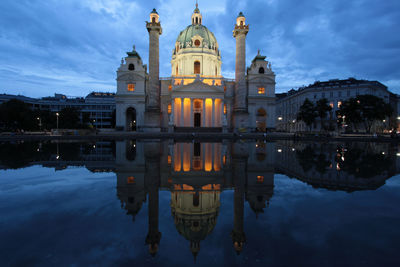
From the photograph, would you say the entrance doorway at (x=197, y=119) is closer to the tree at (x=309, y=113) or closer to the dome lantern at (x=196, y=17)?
the dome lantern at (x=196, y=17)

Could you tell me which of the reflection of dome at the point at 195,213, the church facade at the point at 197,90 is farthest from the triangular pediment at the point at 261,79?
the reflection of dome at the point at 195,213

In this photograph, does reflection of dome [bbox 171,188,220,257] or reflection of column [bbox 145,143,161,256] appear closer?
reflection of column [bbox 145,143,161,256]

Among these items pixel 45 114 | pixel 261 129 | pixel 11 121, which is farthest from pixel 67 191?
pixel 45 114

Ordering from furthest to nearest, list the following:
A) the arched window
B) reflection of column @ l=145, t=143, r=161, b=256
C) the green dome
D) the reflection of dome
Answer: the green dome < the arched window < the reflection of dome < reflection of column @ l=145, t=143, r=161, b=256

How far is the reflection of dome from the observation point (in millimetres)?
3629

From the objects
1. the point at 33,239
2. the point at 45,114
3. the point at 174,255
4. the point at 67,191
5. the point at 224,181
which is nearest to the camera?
the point at 174,255

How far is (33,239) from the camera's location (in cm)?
329

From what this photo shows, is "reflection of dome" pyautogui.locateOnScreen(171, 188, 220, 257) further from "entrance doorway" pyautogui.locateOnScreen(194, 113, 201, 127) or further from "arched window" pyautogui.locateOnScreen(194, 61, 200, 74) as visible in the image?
"arched window" pyautogui.locateOnScreen(194, 61, 200, 74)

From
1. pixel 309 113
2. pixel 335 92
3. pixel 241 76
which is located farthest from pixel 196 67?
pixel 335 92

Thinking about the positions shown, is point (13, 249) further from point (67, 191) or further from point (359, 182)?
point (359, 182)

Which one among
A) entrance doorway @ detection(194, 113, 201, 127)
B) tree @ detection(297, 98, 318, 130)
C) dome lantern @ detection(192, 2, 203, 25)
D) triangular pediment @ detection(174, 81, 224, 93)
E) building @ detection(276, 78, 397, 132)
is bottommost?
entrance doorway @ detection(194, 113, 201, 127)

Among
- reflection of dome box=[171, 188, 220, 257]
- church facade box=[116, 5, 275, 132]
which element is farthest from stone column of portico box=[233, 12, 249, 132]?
reflection of dome box=[171, 188, 220, 257]

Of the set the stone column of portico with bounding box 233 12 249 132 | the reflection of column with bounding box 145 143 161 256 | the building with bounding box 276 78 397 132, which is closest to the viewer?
the reflection of column with bounding box 145 143 161 256

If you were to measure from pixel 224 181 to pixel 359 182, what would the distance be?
439 centimetres
